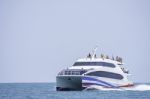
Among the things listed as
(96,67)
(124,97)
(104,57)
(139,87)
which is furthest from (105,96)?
(139,87)

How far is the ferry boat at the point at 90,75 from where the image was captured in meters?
92.2

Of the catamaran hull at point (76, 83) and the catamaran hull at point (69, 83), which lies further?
the catamaran hull at point (69, 83)

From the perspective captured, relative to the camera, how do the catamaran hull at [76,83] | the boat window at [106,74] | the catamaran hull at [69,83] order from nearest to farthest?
the catamaran hull at [76,83]
the catamaran hull at [69,83]
the boat window at [106,74]

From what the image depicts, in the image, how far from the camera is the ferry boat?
302 feet

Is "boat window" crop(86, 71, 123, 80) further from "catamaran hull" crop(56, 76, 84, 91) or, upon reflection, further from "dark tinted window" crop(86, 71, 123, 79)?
"catamaran hull" crop(56, 76, 84, 91)

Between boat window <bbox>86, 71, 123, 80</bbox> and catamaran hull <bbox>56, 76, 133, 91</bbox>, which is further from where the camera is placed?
boat window <bbox>86, 71, 123, 80</bbox>

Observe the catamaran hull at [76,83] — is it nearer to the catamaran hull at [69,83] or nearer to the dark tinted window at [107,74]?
the catamaran hull at [69,83]

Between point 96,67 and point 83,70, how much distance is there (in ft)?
7.44

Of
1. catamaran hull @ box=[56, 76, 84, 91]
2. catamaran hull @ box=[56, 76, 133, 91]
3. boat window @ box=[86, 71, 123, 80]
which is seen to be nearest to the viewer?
catamaran hull @ box=[56, 76, 133, 91]

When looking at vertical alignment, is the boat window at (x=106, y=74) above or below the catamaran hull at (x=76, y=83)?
above

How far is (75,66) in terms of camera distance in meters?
96.2

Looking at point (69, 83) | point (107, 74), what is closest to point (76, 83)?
point (69, 83)

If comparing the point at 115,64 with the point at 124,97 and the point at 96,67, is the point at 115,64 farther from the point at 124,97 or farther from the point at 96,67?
the point at 124,97

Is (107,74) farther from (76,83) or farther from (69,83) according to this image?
(69,83)
